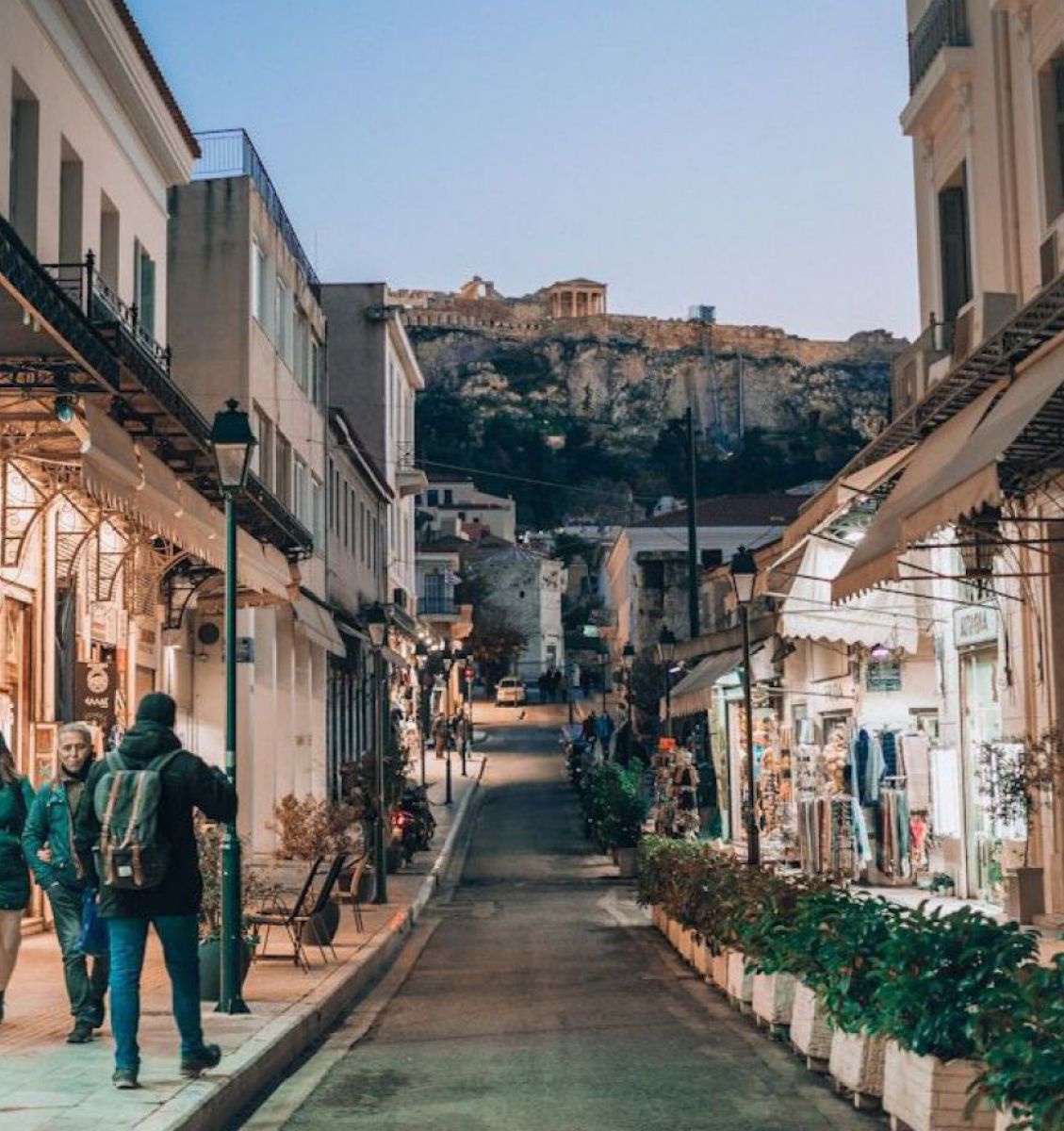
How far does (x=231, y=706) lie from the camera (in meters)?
12.9

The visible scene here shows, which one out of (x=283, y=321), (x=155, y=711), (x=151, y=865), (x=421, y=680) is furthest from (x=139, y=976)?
(x=421, y=680)

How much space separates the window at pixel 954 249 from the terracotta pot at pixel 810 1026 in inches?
490

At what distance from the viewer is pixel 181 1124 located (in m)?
8.16

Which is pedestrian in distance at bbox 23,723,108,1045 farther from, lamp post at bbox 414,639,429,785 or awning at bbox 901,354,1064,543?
lamp post at bbox 414,639,429,785

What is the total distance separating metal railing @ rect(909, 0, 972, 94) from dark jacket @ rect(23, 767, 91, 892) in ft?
44.8

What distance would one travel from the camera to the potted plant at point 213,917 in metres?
12.9

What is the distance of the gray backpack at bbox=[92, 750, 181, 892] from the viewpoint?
9266 millimetres

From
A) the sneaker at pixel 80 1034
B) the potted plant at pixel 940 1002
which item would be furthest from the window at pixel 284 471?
the potted plant at pixel 940 1002

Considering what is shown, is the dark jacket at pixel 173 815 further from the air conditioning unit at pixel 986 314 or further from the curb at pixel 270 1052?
the air conditioning unit at pixel 986 314

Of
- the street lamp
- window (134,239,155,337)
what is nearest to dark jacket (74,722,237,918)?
the street lamp

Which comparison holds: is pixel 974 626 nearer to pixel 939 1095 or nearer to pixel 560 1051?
pixel 560 1051

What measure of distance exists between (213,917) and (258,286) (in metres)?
21.0

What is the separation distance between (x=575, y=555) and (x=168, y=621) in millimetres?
126690

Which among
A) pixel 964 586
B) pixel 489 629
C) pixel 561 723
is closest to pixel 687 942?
pixel 964 586
